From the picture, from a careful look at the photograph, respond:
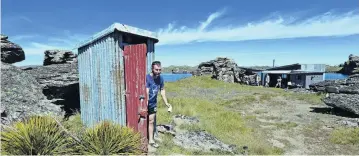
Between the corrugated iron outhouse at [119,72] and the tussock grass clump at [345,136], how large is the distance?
26.7ft

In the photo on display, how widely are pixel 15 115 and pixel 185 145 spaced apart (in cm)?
538

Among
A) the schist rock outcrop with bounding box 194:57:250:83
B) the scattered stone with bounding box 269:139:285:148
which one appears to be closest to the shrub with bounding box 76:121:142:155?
the scattered stone with bounding box 269:139:285:148

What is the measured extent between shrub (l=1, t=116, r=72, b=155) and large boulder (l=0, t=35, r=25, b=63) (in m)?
7.43

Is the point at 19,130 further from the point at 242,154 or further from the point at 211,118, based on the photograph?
the point at 211,118

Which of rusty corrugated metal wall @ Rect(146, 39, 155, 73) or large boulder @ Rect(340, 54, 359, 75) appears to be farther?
large boulder @ Rect(340, 54, 359, 75)

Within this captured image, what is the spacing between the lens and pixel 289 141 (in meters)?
9.77

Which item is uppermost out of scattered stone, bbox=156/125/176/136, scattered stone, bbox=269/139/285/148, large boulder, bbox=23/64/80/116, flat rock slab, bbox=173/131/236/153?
large boulder, bbox=23/64/80/116

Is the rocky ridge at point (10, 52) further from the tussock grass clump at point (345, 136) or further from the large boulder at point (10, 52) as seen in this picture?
the tussock grass clump at point (345, 136)

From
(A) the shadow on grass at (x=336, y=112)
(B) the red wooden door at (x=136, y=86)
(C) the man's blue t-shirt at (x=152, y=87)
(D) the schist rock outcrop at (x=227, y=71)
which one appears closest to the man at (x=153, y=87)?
(C) the man's blue t-shirt at (x=152, y=87)

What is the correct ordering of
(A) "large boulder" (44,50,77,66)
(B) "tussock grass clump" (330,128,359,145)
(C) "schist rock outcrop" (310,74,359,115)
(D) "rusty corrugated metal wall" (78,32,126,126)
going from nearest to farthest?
(D) "rusty corrugated metal wall" (78,32,126,126) < (B) "tussock grass clump" (330,128,359,145) < (A) "large boulder" (44,50,77,66) < (C) "schist rock outcrop" (310,74,359,115)

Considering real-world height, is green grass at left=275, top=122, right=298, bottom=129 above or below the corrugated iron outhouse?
below

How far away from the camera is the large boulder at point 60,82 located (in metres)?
10.8

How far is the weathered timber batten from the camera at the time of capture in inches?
272

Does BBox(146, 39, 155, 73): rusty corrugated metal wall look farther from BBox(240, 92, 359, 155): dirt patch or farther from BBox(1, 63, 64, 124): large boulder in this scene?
BBox(240, 92, 359, 155): dirt patch
